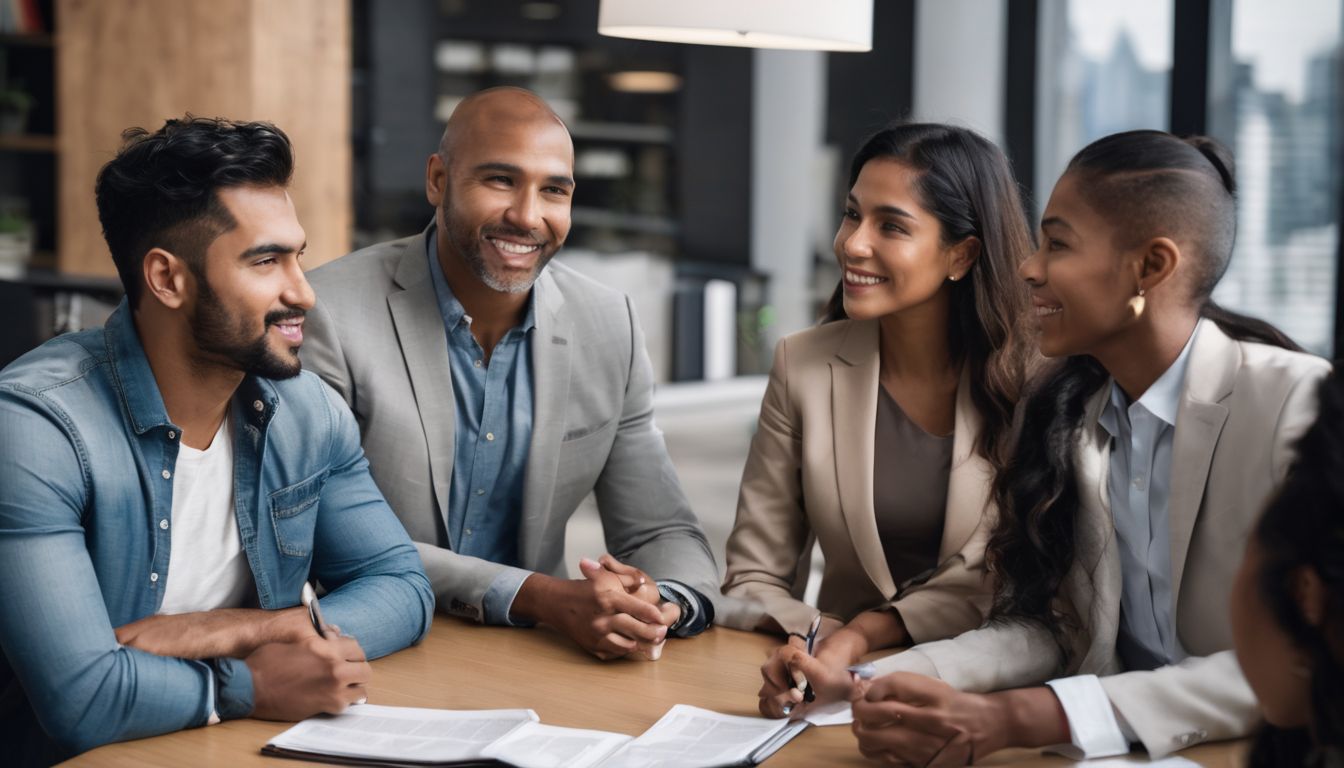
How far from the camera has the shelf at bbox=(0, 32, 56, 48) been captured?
5.44 m

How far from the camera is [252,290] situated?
A: 6.15 feet

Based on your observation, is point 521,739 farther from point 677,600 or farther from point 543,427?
point 543,427

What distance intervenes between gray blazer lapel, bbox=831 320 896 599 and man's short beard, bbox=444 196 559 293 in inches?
21.9

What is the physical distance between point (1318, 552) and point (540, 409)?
1.54 m

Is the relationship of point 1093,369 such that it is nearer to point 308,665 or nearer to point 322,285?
point 308,665

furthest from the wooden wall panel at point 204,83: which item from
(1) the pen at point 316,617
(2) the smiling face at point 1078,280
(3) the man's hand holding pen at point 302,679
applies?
(2) the smiling face at point 1078,280

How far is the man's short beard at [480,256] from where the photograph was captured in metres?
2.42

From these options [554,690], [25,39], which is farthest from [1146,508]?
[25,39]

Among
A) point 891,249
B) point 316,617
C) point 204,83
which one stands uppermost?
point 204,83

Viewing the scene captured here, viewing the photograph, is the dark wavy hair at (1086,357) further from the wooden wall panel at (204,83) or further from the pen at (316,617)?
the wooden wall panel at (204,83)

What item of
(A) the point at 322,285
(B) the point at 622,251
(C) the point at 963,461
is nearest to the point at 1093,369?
(C) the point at 963,461

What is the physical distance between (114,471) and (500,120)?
1009mm

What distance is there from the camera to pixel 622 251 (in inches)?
237

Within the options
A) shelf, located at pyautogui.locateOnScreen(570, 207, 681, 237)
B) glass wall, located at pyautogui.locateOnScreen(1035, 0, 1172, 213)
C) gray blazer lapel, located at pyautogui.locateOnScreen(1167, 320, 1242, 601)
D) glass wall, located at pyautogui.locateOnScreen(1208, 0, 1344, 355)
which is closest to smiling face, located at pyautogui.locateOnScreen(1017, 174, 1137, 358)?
gray blazer lapel, located at pyautogui.locateOnScreen(1167, 320, 1242, 601)
